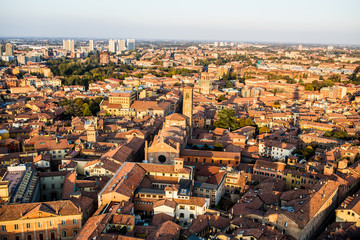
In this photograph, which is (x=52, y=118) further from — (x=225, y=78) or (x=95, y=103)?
(x=225, y=78)

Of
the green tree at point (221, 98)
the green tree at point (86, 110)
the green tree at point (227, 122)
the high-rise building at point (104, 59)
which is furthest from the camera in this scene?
the high-rise building at point (104, 59)

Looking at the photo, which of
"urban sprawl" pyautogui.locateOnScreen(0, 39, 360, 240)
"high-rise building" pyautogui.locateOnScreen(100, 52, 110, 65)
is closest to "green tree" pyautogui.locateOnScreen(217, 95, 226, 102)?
"urban sprawl" pyautogui.locateOnScreen(0, 39, 360, 240)

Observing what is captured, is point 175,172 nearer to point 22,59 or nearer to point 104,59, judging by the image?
point 104,59

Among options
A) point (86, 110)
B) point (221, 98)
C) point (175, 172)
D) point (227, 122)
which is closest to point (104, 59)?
point (221, 98)

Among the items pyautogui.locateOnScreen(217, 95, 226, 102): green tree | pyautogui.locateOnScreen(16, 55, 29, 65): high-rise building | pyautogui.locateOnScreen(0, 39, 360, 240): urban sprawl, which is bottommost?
pyautogui.locateOnScreen(0, 39, 360, 240): urban sprawl

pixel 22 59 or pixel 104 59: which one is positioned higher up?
Result: pixel 104 59

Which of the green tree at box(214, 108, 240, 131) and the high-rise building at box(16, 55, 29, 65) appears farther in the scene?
the high-rise building at box(16, 55, 29, 65)

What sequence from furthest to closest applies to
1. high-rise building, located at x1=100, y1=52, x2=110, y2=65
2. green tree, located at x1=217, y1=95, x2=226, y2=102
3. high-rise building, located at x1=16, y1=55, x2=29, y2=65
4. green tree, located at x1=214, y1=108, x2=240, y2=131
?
high-rise building, located at x1=100, y1=52, x2=110, y2=65, high-rise building, located at x1=16, y1=55, x2=29, y2=65, green tree, located at x1=217, y1=95, x2=226, y2=102, green tree, located at x1=214, y1=108, x2=240, y2=131

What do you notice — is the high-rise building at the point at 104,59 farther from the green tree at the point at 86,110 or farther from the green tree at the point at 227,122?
the green tree at the point at 227,122

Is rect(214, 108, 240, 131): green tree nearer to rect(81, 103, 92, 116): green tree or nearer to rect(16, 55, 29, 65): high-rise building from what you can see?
rect(81, 103, 92, 116): green tree

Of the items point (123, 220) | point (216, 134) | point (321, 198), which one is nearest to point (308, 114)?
point (216, 134)

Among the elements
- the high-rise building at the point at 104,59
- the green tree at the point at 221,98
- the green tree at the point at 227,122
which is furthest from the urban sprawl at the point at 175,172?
the high-rise building at the point at 104,59
